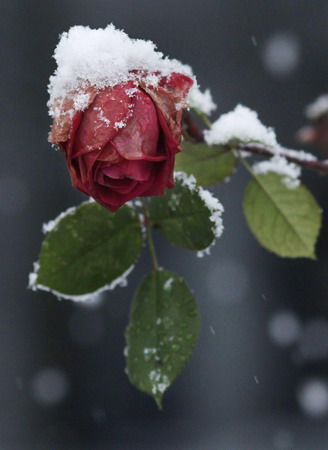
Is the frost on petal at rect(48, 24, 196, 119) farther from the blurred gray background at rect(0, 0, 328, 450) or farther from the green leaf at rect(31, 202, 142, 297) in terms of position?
the blurred gray background at rect(0, 0, 328, 450)

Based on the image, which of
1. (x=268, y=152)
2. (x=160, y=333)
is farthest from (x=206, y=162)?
(x=160, y=333)

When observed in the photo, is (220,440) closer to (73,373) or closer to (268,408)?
(268,408)

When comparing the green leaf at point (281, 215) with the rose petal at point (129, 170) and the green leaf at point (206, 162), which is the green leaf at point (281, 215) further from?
the rose petal at point (129, 170)

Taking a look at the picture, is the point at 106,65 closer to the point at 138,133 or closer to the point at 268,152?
the point at 138,133

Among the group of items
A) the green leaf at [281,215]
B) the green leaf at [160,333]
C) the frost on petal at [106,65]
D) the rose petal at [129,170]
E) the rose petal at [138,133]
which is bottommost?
the green leaf at [160,333]

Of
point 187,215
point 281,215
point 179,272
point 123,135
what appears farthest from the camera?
point 179,272

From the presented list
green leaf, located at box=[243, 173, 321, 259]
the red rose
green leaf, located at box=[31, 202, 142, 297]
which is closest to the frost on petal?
the red rose

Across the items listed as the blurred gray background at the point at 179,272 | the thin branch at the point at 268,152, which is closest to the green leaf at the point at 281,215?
the thin branch at the point at 268,152
